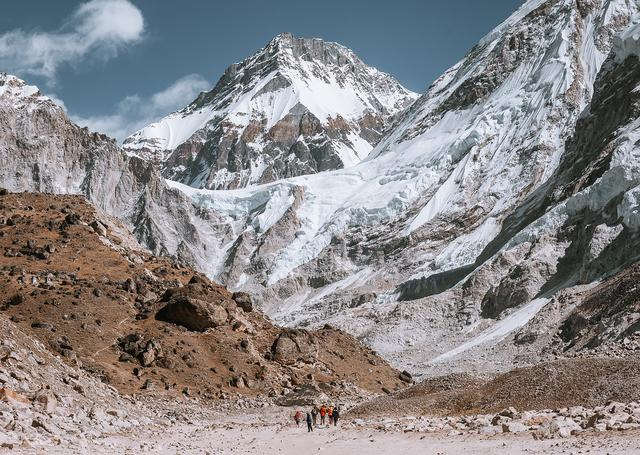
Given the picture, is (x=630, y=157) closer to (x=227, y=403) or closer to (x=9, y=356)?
(x=227, y=403)

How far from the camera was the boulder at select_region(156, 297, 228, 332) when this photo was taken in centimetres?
5438

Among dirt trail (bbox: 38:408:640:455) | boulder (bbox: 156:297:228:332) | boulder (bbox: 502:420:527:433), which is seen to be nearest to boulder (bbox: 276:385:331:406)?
boulder (bbox: 156:297:228:332)

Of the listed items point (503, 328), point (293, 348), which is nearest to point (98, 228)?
point (293, 348)

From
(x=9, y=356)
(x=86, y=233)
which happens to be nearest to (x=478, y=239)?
(x=86, y=233)

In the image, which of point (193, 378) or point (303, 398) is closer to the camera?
point (193, 378)

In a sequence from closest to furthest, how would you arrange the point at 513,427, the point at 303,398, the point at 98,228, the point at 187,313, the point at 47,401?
the point at 513,427 < the point at 47,401 < the point at 303,398 < the point at 187,313 < the point at 98,228

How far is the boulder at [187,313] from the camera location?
2141 inches

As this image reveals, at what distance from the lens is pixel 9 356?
29734 millimetres

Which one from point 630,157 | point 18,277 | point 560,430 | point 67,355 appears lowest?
point 560,430

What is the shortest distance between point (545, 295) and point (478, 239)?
200 feet

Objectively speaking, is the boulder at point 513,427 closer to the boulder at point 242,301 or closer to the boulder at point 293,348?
the boulder at point 293,348

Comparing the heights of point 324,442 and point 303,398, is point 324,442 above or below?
below

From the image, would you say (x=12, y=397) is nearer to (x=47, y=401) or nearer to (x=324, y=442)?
(x=47, y=401)

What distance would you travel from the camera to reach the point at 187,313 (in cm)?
5434
